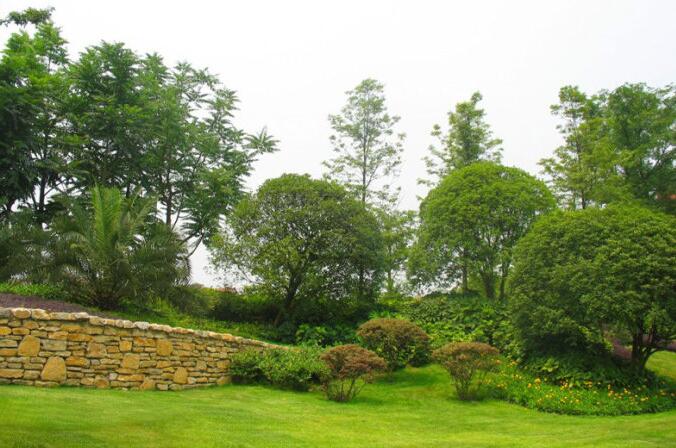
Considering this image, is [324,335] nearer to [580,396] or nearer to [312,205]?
[312,205]

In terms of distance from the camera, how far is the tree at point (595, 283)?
10.4m

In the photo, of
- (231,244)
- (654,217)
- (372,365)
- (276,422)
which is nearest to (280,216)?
(231,244)

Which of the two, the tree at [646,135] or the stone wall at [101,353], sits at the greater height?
the tree at [646,135]

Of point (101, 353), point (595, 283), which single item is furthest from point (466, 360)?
point (101, 353)

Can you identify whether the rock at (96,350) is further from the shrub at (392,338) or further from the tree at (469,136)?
the tree at (469,136)

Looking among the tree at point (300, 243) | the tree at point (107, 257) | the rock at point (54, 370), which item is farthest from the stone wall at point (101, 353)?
the tree at point (300, 243)

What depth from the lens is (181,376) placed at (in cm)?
985

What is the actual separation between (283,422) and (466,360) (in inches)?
175

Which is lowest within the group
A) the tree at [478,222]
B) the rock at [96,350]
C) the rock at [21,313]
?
the rock at [96,350]

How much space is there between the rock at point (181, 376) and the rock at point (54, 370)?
2.07m

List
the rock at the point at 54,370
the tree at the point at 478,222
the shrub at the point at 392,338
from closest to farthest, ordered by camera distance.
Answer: the rock at the point at 54,370
the shrub at the point at 392,338
the tree at the point at 478,222

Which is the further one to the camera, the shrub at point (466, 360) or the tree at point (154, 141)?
the tree at point (154, 141)

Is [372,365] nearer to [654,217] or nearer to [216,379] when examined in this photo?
[216,379]

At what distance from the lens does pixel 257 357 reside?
431 inches
